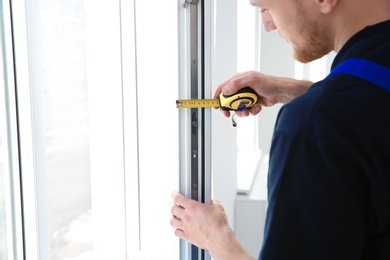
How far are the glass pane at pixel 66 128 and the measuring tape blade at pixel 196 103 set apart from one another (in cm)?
40

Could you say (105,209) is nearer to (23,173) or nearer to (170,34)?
(23,173)

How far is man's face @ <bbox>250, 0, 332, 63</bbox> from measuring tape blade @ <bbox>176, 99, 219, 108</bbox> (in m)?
0.28

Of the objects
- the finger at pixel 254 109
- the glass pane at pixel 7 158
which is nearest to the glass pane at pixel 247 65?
the finger at pixel 254 109

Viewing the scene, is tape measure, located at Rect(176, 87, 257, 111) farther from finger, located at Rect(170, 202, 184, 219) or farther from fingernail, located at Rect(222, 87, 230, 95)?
finger, located at Rect(170, 202, 184, 219)

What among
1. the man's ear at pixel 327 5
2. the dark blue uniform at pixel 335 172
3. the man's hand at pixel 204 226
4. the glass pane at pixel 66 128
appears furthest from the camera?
the glass pane at pixel 66 128

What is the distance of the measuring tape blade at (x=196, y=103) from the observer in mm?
1037

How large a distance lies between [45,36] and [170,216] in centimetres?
69

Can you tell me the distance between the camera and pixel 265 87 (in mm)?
1166

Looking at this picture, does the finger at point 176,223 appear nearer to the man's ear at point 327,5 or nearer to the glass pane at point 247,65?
the man's ear at point 327,5

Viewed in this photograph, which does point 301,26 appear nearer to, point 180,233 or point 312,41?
point 312,41

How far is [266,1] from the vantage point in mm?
901

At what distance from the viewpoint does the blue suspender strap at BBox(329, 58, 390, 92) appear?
0.64m

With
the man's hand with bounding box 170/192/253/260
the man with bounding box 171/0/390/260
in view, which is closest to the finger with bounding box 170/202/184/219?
the man's hand with bounding box 170/192/253/260

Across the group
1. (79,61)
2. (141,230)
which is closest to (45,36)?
(79,61)
